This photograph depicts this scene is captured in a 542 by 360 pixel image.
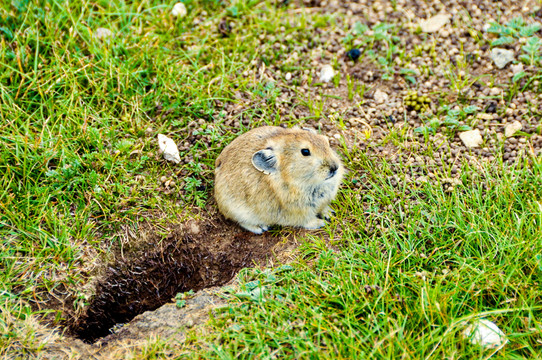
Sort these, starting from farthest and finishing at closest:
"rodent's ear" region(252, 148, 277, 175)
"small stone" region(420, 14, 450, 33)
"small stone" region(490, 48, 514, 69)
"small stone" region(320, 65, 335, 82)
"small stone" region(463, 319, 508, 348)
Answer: "small stone" region(420, 14, 450, 33)
"small stone" region(320, 65, 335, 82)
"small stone" region(490, 48, 514, 69)
"rodent's ear" region(252, 148, 277, 175)
"small stone" region(463, 319, 508, 348)

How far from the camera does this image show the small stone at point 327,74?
22.1 feet

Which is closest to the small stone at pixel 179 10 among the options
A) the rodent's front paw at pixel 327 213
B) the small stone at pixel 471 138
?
the rodent's front paw at pixel 327 213

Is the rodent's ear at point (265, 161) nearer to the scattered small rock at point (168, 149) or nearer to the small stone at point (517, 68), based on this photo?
the scattered small rock at point (168, 149)

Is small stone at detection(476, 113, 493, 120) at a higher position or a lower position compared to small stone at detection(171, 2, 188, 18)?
lower

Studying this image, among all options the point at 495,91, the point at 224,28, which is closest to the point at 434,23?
the point at 495,91

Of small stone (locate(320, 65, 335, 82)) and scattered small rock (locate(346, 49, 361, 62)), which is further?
scattered small rock (locate(346, 49, 361, 62))

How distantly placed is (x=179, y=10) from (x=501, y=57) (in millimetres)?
4217

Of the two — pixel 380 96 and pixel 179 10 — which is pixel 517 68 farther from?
pixel 179 10

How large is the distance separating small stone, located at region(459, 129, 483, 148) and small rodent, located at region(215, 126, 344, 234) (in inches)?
58.6

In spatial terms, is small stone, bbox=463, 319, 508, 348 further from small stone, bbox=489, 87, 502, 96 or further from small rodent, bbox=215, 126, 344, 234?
small stone, bbox=489, 87, 502, 96

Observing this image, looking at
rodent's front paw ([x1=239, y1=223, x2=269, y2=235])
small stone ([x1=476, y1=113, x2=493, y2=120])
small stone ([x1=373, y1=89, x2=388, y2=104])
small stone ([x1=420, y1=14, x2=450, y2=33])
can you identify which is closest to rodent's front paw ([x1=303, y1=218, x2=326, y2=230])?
rodent's front paw ([x1=239, y1=223, x2=269, y2=235])

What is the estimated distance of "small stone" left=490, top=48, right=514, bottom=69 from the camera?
6.48 m

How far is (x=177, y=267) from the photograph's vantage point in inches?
224

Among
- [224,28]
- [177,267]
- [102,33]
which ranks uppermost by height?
[102,33]
